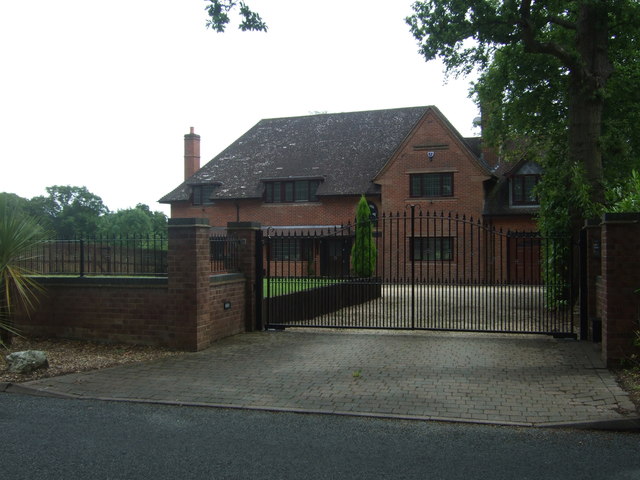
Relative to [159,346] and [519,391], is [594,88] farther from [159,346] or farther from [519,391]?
[159,346]

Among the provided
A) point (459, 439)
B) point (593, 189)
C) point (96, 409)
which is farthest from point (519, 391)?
point (593, 189)

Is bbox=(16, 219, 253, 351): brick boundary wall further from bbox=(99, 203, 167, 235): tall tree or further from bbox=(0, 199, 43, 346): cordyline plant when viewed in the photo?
bbox=(99, 203, 167, 235): tall tree

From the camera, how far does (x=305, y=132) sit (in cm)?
4000

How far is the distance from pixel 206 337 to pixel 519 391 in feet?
17.6

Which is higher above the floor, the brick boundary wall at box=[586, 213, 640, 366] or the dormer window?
the dormer window

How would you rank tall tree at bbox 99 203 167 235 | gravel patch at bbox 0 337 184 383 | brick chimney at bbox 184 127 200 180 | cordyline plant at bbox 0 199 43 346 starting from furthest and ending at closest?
tall tree at bbox 99 203 167 235 → brick chimney at bbox 184 127 200 180 → cordyline plant at bbox 0 199 43 346 → gravel patch at bbox 0 337 184 383

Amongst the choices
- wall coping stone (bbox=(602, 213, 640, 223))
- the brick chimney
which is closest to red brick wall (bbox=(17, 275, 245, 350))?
wall coping stone (bbox=(602, 213, 640, 223))

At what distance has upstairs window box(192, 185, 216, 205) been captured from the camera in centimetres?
3806

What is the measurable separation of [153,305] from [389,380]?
4536mm

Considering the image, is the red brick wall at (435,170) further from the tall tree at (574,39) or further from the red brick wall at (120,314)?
the red brick wall at (120,314)

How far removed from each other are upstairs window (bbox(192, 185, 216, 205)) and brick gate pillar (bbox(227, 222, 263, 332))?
2614 cm

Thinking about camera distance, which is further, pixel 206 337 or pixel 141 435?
pixel 206 337

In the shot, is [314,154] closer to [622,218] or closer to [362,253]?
[362,253]

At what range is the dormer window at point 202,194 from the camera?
3803 cm
